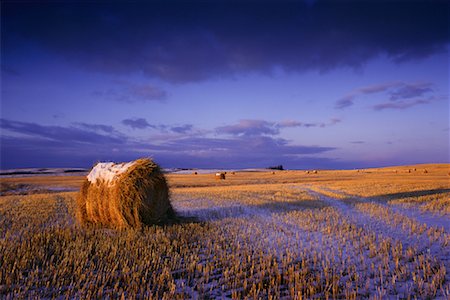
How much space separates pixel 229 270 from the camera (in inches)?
204

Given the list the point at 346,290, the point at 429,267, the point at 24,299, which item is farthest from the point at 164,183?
the point at 429,267

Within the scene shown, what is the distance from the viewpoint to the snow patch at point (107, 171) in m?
8.86

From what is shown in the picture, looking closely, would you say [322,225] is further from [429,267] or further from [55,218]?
[55,218]

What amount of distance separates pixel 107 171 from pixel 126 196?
1260mm

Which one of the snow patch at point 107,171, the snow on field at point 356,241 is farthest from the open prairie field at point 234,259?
the snow patch at point 107,171

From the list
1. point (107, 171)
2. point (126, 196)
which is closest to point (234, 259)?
point (126, 196)

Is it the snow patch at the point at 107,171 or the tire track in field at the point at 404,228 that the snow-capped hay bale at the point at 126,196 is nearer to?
the snow patch at the point at 107,171

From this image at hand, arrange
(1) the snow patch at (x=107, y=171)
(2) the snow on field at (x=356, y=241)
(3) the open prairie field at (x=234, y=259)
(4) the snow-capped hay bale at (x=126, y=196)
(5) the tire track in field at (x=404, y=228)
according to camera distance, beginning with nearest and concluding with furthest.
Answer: (3) the open prairie field at (x=234, y=259)
(2) the snow on field at (x=356, y=241)
(5) the tire track in field at (x=404, y=228)
(4) the snow-capped hay bale at (x=126, y=196)
(1) the snow patch at (x=107, y=171)

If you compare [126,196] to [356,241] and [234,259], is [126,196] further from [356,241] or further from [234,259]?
[356,241]

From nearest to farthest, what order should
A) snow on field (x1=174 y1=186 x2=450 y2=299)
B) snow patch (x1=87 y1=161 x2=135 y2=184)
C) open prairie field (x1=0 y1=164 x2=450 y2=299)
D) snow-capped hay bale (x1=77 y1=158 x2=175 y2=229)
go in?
open prairie field (x1=0 y1=164 x2=450 y2=299), snow on field (x1=174 y1=186 x2=450 y2=299), snow-capped hay bale (x1=77 y1=158 x2=175 y2=229), snow patch (x1=87 y1=161 x2=135 y2=184)

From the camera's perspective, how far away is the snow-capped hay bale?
27.9ft

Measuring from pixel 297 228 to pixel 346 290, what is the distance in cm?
418

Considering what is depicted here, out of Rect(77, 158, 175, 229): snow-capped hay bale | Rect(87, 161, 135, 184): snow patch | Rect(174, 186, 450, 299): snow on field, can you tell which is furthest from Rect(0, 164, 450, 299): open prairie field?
Rect(87, 161, 135, 184): snow patch

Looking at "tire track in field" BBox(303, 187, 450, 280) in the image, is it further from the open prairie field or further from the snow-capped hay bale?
the snow-capped hay bale
